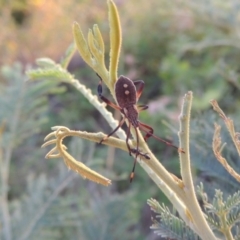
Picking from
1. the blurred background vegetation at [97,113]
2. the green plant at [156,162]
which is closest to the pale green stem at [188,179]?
the green plant at [156,162]

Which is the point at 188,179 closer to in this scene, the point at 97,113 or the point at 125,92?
the point at 125,92

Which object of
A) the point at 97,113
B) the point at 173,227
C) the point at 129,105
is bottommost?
the point at 173,227

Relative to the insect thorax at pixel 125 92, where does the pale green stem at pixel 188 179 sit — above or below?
below

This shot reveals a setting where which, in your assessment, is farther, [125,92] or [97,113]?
[97,113]

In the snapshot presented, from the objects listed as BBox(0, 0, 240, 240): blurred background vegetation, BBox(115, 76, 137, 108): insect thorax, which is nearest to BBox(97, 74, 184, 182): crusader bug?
BBox(115, 76, 137, 108): insect thorax

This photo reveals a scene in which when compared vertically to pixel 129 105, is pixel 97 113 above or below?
above

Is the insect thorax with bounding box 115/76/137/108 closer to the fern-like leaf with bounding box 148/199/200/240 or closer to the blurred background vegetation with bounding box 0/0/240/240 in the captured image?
the fern-like leaf with bounding box 148/199/200/240

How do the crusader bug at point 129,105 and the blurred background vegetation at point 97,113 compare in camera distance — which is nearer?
the crusader bug at point 129,105

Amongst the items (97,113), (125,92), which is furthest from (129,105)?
(97,113)

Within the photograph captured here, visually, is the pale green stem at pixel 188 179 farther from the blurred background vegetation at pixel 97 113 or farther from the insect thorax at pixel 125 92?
the blurred background vegetation at pixel 97 113

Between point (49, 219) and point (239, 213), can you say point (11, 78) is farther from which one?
point (239, 213)
